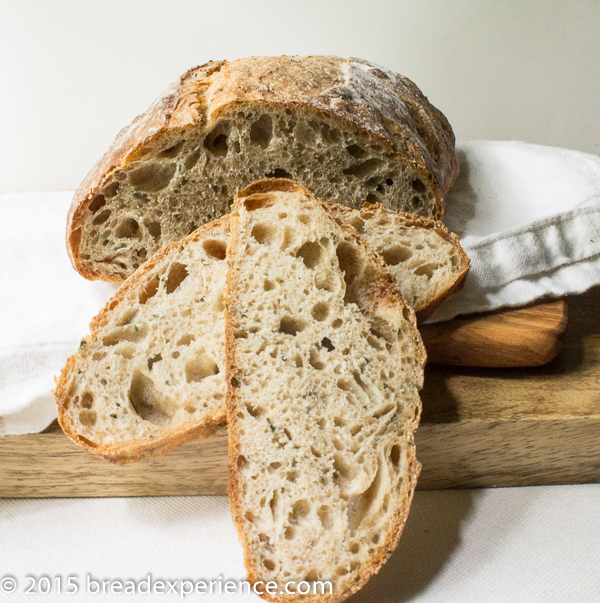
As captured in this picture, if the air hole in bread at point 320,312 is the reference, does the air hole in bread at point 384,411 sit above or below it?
below

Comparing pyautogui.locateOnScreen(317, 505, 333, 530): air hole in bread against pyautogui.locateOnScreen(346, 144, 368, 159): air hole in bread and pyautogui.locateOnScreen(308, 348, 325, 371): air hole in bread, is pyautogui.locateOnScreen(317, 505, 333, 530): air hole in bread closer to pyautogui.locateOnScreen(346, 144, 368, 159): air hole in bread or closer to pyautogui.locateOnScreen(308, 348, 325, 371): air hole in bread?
pyautogui.locateOnScreen(308, 348, 325, 371): air hole in bread

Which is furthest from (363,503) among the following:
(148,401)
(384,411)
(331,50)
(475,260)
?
(331,50)

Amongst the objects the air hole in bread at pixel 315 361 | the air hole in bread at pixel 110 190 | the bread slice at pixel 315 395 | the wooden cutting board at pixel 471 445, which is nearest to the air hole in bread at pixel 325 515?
the bread slice at pixel 315 395

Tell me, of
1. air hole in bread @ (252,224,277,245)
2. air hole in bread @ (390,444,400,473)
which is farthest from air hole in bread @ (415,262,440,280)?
air hole in bread @ (390,444,400,473)

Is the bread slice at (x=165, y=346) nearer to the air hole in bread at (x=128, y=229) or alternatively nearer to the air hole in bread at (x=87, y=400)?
the air hole in bread at (x=87, y=400)

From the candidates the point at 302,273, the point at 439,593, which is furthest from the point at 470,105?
the point at 439,593

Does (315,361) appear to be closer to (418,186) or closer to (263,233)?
(263,233)
